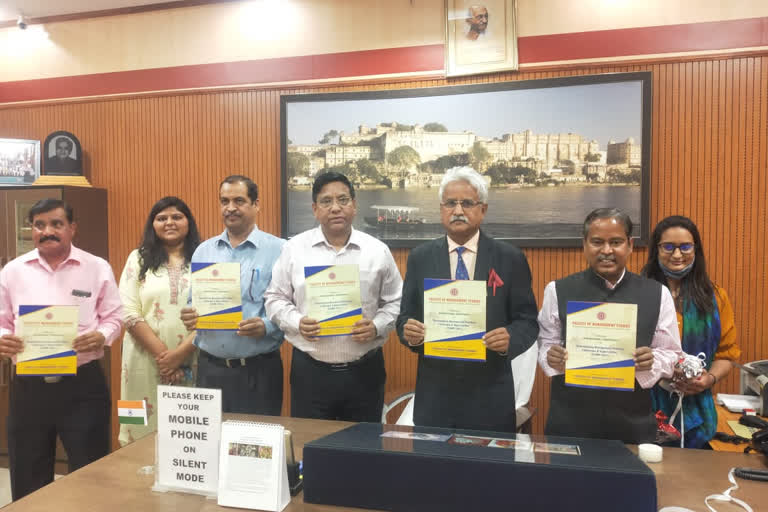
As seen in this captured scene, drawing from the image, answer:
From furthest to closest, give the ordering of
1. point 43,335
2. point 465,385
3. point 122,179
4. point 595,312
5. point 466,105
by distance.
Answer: point 122,179 → point 466,105 → point 43,335 → point 465,385 → point 595,312

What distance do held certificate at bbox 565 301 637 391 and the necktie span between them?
467 mm

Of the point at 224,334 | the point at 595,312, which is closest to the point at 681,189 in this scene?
the point at 595,312

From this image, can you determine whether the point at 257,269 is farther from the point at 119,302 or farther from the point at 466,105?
the point at 466,105

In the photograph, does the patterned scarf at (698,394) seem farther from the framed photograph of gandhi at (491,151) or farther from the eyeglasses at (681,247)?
the framed photograph of gandhi at (491,151)

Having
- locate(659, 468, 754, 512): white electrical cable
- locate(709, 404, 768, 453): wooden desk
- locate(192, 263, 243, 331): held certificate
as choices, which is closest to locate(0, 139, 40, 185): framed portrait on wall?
locate(192, 263, 243, 331): held certificate

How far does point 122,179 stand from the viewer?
4.50 metres

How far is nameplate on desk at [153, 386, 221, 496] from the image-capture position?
1.51 m

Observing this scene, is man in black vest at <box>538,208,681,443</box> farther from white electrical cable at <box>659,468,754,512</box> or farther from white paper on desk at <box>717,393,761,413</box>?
white paper on desk at <box>717,393,761,413</box>

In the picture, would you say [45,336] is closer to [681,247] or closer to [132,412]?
[132,412]

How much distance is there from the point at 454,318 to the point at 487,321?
218 mm

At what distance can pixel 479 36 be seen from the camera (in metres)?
3.70

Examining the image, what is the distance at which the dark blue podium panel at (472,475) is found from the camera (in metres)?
1.28

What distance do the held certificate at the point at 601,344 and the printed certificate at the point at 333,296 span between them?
881 mm

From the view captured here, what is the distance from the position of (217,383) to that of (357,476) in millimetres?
1434
